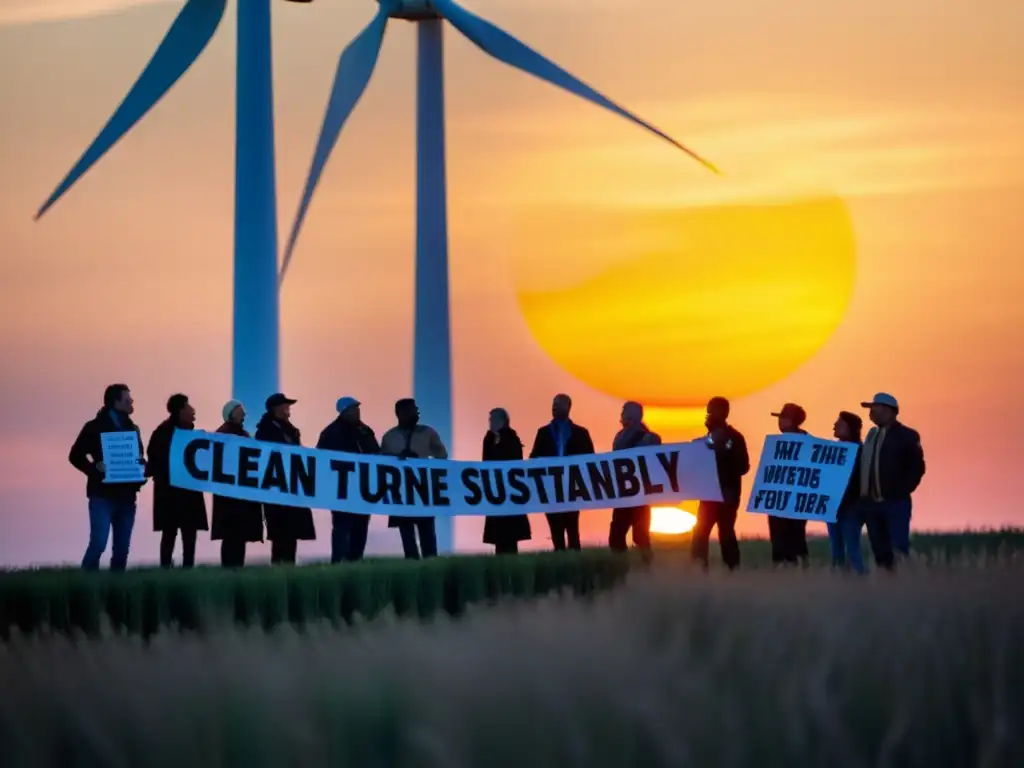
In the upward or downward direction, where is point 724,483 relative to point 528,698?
upward

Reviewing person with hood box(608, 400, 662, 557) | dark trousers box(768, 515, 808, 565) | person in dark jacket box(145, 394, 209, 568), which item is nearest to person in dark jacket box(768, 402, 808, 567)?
dark trousers box(768, 515, 808, 565)

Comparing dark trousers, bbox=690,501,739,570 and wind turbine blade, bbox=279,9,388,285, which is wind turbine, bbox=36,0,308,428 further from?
dark trousers, bbox=690,501,739,570

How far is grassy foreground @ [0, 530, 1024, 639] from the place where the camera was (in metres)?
20.3

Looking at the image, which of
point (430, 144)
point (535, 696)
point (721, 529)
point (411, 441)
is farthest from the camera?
point (430, 144)

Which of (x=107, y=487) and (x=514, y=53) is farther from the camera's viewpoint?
(x=514, y=53)

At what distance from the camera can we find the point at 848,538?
84.5 ft

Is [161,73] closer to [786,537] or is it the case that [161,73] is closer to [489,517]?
[489,517]

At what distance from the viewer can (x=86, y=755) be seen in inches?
386

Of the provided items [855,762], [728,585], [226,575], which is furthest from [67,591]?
[855,762]

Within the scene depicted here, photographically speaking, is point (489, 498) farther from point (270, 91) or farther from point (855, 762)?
point (855, 762)

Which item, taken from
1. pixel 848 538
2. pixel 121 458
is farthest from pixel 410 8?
pixel 848 538

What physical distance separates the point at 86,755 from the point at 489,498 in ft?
64.4

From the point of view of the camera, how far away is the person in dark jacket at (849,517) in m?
25.3

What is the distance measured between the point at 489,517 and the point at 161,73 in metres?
14.3
